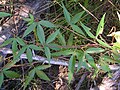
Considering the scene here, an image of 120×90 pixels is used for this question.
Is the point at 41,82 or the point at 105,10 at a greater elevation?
the point at 105,10

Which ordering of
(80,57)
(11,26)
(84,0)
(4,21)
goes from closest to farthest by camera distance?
(80,57), (11,26), (4,21), (84,0)

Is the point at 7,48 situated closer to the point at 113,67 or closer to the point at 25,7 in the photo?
the point at 25,7

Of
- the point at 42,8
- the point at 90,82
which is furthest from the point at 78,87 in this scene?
the point at 42,8

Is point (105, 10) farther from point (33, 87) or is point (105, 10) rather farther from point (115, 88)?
point (33, 87)

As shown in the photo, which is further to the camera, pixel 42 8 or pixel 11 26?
pixel 42 8

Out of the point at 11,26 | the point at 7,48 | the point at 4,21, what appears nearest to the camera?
the point at 7,48

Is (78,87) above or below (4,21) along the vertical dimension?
below

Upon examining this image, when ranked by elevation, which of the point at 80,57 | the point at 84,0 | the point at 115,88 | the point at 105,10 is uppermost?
the point at 84,0

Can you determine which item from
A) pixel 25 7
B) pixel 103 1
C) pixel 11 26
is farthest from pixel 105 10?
pixel 11 26

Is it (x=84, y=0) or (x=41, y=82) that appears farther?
(x=84, y=0)
